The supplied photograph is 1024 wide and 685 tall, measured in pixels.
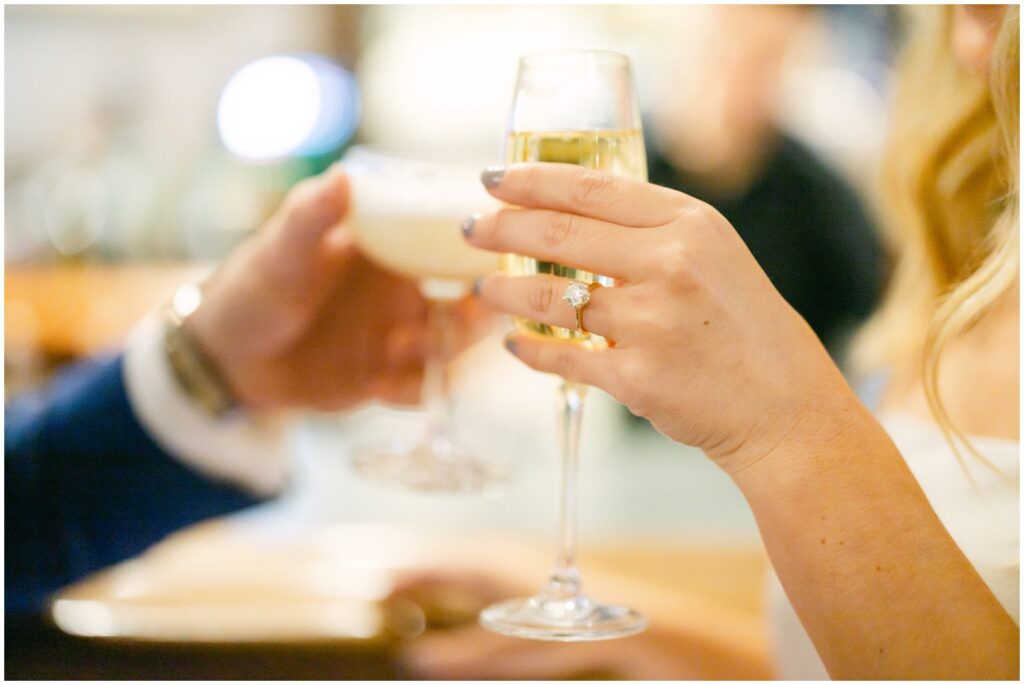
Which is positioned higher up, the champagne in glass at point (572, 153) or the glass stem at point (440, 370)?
the champagne in glass at point (572, 153)

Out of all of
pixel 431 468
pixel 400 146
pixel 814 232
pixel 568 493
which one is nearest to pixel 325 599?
pixel 431 468

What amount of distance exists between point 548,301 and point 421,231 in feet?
1.23

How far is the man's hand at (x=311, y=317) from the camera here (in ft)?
3.68

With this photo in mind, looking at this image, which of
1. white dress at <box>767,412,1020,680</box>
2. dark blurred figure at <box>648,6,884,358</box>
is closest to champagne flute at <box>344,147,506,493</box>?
white dress at <box>767,412,1020,680</box>

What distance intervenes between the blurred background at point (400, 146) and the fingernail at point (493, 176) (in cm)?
154

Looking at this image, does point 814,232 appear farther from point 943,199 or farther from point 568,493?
point 568,493

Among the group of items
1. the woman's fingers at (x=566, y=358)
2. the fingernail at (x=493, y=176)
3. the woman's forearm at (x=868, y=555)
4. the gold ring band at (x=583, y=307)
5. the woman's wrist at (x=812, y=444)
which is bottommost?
the woman's forearm at (x=868, y=555)

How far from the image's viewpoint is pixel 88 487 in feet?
4.37

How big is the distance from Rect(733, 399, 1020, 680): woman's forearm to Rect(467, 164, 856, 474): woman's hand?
2cm

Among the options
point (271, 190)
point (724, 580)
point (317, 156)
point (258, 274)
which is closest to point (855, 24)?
point (317, 156)

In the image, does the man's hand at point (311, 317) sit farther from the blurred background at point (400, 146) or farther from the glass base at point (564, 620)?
the blurred background at point (400, 146)

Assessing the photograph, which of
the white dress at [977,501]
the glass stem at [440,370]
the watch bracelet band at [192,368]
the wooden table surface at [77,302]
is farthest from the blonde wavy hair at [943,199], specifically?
the wooden table surface at [77,302]

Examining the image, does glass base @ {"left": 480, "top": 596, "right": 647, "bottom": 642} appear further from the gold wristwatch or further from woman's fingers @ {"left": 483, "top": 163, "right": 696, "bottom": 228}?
the gold wristwatch

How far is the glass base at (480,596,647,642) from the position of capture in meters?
0.77
